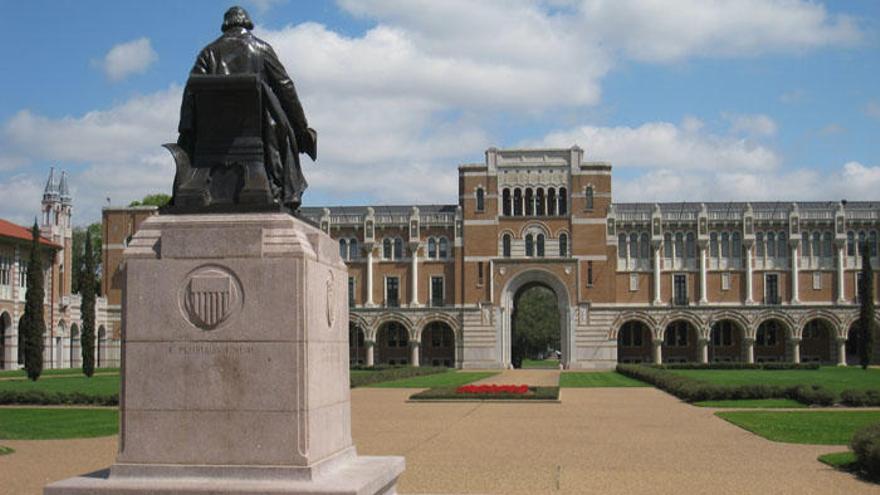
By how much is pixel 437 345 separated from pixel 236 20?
65.8 metres

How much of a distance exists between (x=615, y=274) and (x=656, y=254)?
3.10 meters

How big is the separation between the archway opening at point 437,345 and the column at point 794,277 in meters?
23.5

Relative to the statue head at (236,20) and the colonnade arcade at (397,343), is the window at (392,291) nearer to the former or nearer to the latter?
the colonnade arcade at (397,343)

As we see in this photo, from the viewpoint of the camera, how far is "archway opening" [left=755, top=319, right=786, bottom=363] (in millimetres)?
72438

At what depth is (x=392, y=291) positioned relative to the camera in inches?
2913

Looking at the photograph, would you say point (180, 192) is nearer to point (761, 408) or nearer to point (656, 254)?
point (761, 408)

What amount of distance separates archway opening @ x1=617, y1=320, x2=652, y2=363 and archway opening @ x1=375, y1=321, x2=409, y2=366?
15205 mm

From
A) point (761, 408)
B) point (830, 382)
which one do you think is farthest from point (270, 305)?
point (830, 382)

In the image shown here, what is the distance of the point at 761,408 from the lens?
28.9 m

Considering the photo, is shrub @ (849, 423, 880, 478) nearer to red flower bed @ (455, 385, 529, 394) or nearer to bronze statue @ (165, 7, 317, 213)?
bronze statue @ (165, 7, 317, 213)

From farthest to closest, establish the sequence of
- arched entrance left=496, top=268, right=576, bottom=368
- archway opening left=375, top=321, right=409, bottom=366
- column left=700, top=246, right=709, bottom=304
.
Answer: archway opening left=375, top=321, right=409, bottom=366, arched entrance left=496, top=268, right=576, bottom=368, column left=700, top=246, right=709, bottom=304

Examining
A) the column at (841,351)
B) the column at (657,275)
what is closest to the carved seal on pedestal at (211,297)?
the column at (657,275)

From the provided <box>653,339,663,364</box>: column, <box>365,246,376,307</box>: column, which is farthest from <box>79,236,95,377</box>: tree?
<box>653,339,663,364</box>: column

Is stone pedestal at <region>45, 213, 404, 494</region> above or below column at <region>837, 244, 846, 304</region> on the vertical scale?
below
